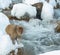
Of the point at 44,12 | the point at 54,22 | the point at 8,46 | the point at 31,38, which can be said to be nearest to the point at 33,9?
the point at 44,12

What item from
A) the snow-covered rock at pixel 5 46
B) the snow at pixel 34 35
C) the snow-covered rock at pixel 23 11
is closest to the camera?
the snow-covered rock at pixel 5 46

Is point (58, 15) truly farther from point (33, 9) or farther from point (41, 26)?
point (41, 26)

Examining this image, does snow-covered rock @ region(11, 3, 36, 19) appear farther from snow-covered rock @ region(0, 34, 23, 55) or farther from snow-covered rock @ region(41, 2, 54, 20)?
snow-covered rock @ region(0, 34, 23, 55)

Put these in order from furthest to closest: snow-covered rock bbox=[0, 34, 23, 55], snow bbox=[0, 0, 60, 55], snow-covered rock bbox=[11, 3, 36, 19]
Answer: snow-covered rock bbox=[11, 3, 36, 19], snow bbox=[0, 0, 60, 55], snow-covered rock bbox=[0, 34, 23, 55]

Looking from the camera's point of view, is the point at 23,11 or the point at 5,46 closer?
the point at 5,46

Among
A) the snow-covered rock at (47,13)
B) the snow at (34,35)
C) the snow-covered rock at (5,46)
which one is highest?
the snow-covered rock at (5,46)

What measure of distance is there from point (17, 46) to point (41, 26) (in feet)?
10.5

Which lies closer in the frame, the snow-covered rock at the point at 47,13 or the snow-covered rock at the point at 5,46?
the snow-covered rock at the point at 5,46

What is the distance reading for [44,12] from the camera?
1116 centimetres

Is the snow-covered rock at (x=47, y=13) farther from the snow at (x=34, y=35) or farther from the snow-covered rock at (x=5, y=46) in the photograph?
the snow-covered rock at (x=5, y=46)

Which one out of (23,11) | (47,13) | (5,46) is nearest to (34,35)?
(5,46)

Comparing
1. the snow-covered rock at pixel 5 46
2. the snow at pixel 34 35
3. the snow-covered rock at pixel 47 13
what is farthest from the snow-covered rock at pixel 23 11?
the snow-covered rock at pixel 5 46

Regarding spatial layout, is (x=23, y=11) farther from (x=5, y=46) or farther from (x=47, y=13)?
(x=5, y=46)

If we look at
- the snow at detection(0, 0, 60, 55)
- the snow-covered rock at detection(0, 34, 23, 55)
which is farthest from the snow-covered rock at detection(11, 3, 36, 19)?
the snow-covered rock at detection(0, 34, 23, 55)
